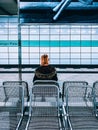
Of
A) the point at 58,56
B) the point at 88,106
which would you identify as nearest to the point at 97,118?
the point at 88,106

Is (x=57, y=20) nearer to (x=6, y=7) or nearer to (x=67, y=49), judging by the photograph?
(x=6, y=7)

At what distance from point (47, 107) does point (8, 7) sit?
187 centimetres

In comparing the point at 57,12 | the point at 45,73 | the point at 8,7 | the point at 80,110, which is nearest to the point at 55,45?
the point at 8,7

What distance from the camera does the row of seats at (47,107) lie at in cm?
408

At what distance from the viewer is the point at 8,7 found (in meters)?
5.78

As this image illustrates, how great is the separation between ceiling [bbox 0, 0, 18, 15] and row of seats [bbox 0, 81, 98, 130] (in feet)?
4.18

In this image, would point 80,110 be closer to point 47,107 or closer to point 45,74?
point 47,107

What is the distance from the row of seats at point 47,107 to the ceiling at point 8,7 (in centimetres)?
128

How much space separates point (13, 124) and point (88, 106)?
1083 mm

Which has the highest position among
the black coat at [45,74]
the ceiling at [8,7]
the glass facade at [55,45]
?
the ceiling at [8,7]

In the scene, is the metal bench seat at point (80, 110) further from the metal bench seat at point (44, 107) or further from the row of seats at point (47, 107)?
the metal bench seat at point (44, 107)

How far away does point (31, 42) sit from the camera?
10.6 metres

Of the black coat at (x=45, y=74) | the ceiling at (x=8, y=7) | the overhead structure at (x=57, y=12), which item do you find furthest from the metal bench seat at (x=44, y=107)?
the ceiling at (x=8, y=7)

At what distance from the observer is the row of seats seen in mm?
4082
